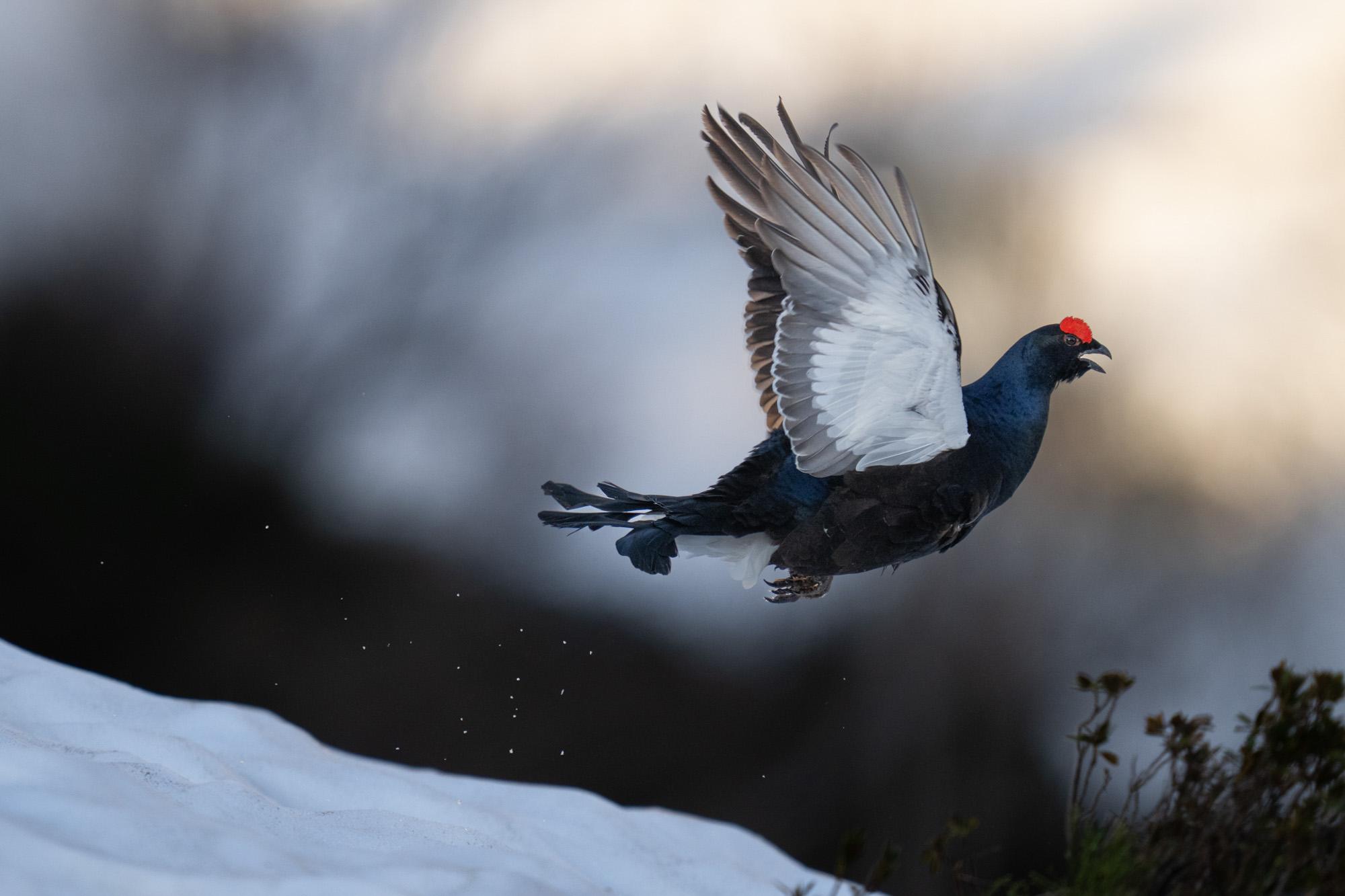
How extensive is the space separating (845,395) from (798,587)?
16.2 inches

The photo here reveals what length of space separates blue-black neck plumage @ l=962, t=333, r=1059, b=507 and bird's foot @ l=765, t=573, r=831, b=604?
329 millimetres

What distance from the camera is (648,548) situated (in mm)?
1584

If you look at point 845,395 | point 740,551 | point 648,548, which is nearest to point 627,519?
point 648,548

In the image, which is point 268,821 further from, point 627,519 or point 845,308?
point 845,308

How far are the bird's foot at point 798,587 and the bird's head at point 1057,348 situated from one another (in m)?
0.46

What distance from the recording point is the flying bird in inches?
55.6

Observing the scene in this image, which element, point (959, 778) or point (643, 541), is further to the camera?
point (959, 778)

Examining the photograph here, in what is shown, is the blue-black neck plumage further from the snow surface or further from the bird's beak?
the snow surface

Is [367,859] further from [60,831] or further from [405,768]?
[405,768]

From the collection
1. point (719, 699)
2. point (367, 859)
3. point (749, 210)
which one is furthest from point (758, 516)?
point (719, 699)

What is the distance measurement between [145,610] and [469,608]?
3.05 feet

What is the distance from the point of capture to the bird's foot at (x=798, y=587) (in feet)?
5.75

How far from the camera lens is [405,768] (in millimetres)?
2539

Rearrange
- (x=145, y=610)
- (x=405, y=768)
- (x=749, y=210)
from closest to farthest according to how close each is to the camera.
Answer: (x=749, y=210) → (x=405, y=768) → (x=145, y=610)
